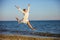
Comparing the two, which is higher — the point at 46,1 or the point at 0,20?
the point at 46,1

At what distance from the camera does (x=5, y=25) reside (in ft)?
17.7

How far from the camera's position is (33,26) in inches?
202

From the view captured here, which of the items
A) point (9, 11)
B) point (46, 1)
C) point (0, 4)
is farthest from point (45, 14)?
point (0, 4)

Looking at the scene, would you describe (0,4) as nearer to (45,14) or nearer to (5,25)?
(5,25)

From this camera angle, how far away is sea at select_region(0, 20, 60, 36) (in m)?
4.92

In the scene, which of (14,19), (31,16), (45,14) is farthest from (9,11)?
(45,14)

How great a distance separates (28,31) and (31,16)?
1.44 feet

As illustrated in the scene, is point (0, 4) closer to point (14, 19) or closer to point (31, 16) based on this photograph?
point (14, 19)

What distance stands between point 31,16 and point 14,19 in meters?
0.48

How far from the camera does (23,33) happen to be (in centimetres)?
532

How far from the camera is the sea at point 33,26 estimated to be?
492 centimetres

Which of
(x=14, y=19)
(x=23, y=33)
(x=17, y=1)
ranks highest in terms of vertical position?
(x=17, y=1)

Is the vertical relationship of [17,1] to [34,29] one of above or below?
above

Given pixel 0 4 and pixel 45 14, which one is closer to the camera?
pixel 45 14
